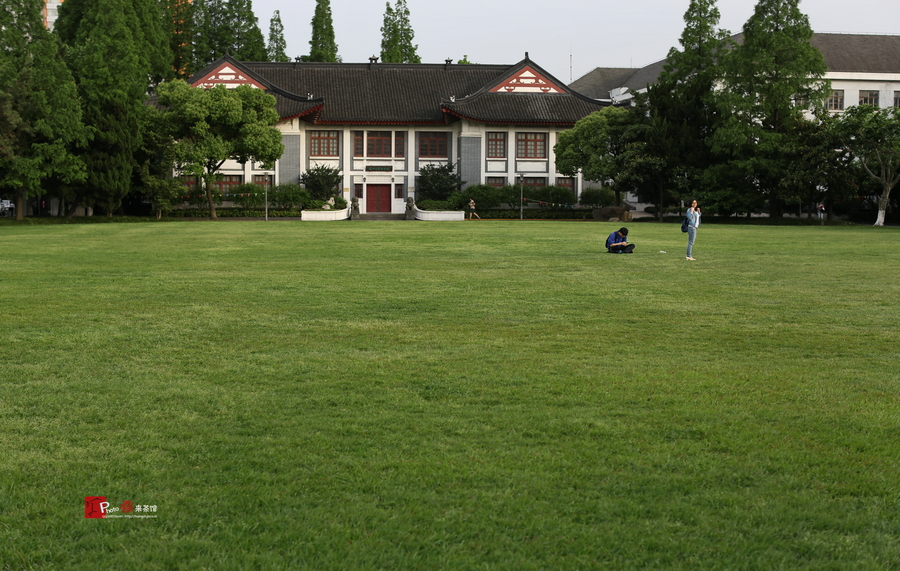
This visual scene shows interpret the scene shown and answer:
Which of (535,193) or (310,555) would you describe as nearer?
(310,555)

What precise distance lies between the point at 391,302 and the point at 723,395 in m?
5.71

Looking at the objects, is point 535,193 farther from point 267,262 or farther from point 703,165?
point 267,262

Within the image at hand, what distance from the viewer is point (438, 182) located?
54.4 m

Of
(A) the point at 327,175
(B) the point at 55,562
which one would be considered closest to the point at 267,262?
(B) the point at 55,562

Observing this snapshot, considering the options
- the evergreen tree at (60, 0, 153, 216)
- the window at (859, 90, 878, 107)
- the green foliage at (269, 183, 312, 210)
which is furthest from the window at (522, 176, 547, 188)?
the window at (859, 90, 878, 107)

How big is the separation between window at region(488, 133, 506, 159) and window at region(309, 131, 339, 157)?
34.8ft

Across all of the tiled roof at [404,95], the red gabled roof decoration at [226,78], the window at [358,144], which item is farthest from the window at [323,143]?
the red gabled roof decoration at [226,78]

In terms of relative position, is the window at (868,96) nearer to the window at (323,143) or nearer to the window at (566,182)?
the window at (566,182)

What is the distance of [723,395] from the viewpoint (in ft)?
19.5

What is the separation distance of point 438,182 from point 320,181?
7699mm

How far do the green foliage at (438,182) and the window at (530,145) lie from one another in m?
4.84

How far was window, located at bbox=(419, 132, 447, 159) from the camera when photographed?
190 feet

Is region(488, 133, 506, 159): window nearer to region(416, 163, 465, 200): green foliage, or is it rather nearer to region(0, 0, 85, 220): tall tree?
region(416, 163, 465, 200): green foliage

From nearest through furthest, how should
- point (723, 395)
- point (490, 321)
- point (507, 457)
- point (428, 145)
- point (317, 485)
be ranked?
point (317, 485), point (507, 457), point (723, 395), point (490, 321), point (428, 145)
